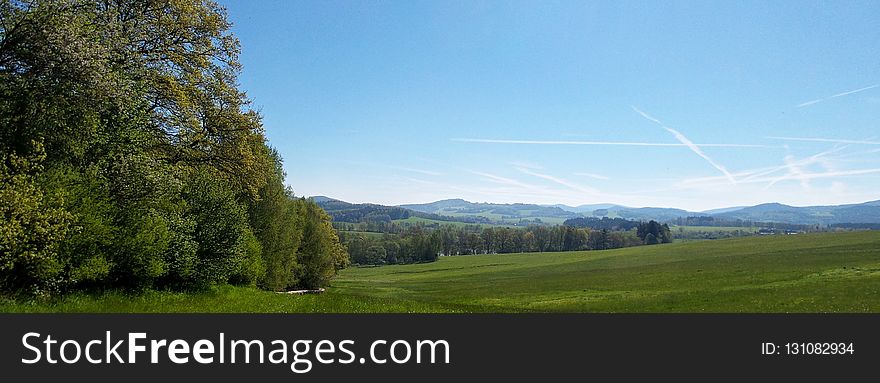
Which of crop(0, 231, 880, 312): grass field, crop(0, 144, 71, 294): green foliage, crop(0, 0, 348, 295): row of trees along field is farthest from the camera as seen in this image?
crop(0, 231, 880, 312): grass field

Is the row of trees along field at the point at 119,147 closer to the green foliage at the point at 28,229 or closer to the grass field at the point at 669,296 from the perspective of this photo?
the green foliage at the point at 28,229

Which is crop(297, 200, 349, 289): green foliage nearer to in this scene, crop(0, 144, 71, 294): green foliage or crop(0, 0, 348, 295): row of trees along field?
crop(0, 0, 348, 295): row of trees along field

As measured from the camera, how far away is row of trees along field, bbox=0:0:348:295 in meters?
17.8

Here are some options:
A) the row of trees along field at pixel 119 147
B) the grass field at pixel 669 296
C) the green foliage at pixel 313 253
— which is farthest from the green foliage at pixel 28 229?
the green foliage at pixel 313 253

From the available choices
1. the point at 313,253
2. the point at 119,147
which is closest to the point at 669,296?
the point at 119,147

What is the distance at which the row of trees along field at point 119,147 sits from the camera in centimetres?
1781

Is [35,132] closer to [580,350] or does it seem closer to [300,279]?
[580,350]

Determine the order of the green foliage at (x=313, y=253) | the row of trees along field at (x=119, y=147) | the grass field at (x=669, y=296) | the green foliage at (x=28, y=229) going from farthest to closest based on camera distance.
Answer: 1. the green foliage at (x=313, y=253)
2. the grass field at (x=669, y=296)
3. the row of trees along field at (x=119, y=147)
4. the green foliage at (x=28, y=229)

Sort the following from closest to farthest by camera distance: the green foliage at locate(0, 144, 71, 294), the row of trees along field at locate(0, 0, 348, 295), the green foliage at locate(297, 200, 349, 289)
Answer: the green foliage at locate(0, 144, 71, 294), the row of trees along field at locate(0, 0, 348, 295), the green foliage at locate(297, 200, 349, 289)

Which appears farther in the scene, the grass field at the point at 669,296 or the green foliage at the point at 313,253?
the green foliage at the point at 313,253

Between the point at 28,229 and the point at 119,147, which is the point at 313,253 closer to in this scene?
the point at 119,147

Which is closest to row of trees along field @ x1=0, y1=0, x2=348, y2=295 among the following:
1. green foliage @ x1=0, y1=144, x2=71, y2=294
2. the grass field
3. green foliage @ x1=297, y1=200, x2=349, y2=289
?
green foliage @ x1=0, y1=144, x2=71, y2=294

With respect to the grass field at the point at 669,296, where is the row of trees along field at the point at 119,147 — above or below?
above

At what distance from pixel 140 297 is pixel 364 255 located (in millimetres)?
162947
